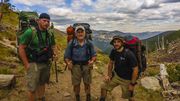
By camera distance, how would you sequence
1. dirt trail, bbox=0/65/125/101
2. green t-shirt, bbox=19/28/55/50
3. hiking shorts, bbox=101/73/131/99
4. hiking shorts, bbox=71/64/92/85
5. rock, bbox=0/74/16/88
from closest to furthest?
green t-shirt, bbox=19/28/55/50
hiking shorts, bbox=101/73/131/99
hiking shorts, bbox=71/64/92/85
dirt trail, bbox=0/65/125/101
rock, bbox=0/74/16/88

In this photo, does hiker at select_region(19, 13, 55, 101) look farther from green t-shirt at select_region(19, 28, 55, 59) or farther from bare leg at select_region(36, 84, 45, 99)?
bare leg at select_region(36, 84, 45, 99)

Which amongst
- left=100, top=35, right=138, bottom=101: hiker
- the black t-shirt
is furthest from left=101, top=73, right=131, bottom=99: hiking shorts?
the black t-shirt

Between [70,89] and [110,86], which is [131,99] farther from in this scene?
[70,89]

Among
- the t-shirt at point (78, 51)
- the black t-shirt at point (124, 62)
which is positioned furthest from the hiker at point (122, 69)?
the t-shirt at point (78, 51)

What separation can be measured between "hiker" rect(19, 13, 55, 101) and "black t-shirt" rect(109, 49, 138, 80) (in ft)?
7.08

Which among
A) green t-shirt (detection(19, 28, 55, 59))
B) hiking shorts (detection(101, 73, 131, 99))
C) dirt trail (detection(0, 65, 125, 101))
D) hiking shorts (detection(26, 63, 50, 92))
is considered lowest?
dirt trail (detection(0, 65, 125, 101))

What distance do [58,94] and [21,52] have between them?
187 inches

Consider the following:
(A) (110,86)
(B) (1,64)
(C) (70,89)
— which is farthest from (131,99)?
(B) (1,64)

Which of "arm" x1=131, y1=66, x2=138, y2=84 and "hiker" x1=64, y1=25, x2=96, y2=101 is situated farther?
"hiker" x1=64, y1=25, x2=96, y2=101

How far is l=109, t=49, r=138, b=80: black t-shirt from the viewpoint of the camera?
9.73m

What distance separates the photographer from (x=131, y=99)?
10539 mm

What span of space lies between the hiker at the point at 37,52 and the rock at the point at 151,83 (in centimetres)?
788

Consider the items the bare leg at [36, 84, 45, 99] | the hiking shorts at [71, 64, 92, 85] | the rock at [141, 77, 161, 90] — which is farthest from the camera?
the rock at [141, 77, 161, 90]

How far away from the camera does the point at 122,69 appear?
1027cm
